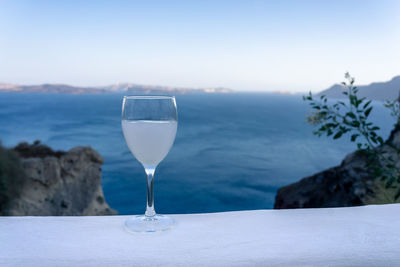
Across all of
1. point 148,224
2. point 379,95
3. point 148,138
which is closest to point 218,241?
point 148,224

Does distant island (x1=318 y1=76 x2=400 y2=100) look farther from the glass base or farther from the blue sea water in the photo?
the blue sea water

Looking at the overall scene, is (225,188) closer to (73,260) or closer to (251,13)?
(73,260)

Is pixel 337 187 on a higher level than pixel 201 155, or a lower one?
higher

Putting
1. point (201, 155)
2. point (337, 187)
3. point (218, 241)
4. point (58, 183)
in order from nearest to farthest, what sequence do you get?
point (218, 241) < point (337, 187) < point (58, 183) < point (201, 155)

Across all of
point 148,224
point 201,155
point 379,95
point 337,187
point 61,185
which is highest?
point 379,95

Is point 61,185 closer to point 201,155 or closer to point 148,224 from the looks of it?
point 148,224

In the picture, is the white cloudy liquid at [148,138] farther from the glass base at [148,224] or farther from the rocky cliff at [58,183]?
the rocky cliff at [58,183]
